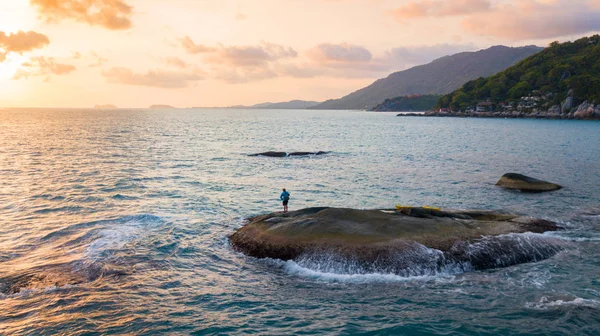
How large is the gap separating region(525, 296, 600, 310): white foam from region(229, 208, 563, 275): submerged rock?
4120 millimetres

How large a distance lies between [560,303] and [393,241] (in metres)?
7.92

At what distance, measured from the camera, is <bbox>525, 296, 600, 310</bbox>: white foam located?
54.8 ft

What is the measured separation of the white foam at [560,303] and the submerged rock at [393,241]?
162 inches

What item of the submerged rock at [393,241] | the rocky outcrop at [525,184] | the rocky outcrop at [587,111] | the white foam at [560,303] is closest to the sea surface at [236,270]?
the white foam at [560,303]

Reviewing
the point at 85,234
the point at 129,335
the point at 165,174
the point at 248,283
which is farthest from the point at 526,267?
the point at 165,174

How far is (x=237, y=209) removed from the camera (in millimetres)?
35094

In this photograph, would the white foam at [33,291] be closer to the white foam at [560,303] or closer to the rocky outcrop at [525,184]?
the white foam at [560,303]

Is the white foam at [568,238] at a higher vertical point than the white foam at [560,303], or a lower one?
lower

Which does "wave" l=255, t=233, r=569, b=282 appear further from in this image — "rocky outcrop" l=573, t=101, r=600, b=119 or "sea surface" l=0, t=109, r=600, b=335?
"rocky outcrop" l=573, t=101, r=600, b=119

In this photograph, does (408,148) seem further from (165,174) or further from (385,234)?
(385,234)

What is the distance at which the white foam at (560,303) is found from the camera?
16.7m

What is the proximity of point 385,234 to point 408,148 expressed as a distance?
218ft

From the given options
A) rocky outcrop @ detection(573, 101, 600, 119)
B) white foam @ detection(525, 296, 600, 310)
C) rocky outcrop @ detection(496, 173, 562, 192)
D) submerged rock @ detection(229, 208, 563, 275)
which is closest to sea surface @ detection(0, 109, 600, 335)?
white foam @ detection(525, 296, 600, 310)

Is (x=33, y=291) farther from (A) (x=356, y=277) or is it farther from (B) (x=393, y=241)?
(B) (x=393, y=241)
